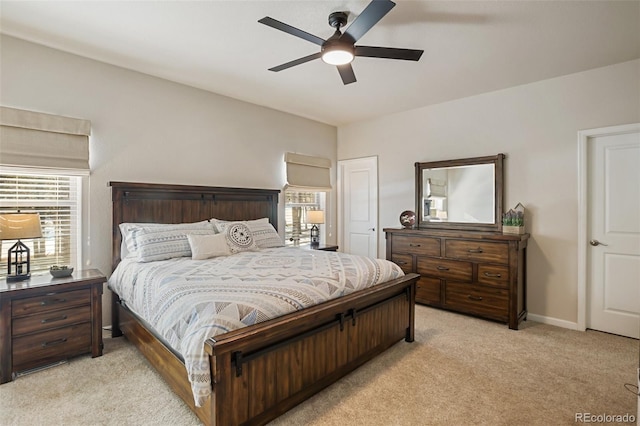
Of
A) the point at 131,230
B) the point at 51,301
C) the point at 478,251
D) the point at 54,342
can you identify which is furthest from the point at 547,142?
the point at 54,342

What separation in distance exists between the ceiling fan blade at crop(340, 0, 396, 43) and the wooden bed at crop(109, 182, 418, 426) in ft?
6.12

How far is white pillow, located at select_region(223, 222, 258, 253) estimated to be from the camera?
138 inches

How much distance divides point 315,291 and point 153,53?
2715 millimetres

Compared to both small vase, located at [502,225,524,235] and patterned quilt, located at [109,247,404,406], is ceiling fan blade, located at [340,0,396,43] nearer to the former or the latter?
patterned quilt, located at [109,247,404,406]

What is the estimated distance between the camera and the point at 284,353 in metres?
1.98

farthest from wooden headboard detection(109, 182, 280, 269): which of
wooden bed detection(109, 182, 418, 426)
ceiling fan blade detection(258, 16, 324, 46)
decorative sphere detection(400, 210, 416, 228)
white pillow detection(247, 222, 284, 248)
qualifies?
ceiling fan blade detection(258, 16, 324, 46)

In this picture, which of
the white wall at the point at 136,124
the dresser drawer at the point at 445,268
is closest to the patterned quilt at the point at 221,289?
the white wall at the point at 136,124

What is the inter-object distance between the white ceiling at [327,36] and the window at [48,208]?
1.24m

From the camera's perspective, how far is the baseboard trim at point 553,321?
138 inches

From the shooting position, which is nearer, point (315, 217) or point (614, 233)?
point (614, 233)

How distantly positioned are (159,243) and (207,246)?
436 millimetres

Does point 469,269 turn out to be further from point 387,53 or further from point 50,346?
point 50,346

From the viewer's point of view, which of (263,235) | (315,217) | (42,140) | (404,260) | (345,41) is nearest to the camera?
(345,41)

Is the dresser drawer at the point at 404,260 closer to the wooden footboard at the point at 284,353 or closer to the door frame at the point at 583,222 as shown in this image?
the wooden footboard at the point at 284,353
